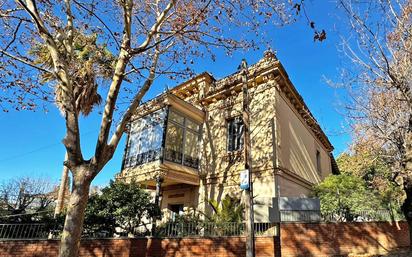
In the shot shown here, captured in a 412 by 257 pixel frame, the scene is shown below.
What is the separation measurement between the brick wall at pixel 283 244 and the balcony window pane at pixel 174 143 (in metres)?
4.96

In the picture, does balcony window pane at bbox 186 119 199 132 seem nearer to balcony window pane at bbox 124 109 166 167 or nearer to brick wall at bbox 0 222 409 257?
balcony window pane at bbox 124 109 166 167

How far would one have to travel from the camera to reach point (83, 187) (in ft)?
17.2

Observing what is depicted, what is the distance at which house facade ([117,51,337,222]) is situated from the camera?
A: 43.4 ft

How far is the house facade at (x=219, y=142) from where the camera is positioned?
43.4 feet

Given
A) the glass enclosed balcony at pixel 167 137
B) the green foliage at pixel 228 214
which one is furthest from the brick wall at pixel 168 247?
the glass enclosed balcony at pixel 167 137

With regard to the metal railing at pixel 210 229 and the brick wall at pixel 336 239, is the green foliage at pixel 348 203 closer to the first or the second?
the brick wall at pixel 336 239

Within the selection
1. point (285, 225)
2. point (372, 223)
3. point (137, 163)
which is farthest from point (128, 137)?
point (372, 223)

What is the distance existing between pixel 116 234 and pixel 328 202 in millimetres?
8857

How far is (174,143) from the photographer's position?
49.4ft

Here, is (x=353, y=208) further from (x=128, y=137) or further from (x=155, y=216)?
(x=128, y=137)

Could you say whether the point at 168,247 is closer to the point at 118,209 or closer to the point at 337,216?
the point at 118,209

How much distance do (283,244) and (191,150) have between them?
7.52 metres

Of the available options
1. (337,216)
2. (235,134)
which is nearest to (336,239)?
(337,216)

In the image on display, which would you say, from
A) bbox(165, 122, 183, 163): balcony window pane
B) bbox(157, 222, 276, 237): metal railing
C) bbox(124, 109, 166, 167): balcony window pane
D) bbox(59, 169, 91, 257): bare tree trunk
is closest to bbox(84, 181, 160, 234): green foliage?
bbox(157, 222, 276, 237): metal railing
